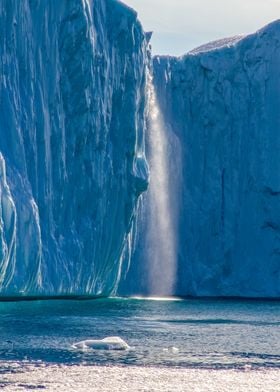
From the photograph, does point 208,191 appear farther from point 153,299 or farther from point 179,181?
point 153,299

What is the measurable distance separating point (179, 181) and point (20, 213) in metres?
17.6

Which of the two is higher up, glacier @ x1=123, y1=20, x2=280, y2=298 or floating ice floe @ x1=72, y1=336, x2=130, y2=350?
glacier @ x1=123, y1=20, x2=280, y2=298

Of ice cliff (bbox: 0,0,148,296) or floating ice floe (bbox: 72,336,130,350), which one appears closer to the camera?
floating ice floe (bbox: 72,336,130,350)

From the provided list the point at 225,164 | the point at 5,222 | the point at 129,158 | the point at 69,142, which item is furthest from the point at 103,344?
the point at 225,164

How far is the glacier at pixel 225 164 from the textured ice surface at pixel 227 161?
0.05 metres

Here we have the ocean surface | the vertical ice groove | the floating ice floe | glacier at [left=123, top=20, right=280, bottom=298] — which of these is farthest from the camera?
glacier at [left=123, top=20, right=280, bottom=298]

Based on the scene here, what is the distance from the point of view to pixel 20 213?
29.8 m

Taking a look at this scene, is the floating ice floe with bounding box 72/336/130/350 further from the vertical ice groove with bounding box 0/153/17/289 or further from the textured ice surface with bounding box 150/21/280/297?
the textured ice surface with bounding box 150/21/280/297

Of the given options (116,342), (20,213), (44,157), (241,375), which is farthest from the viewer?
(44,157)

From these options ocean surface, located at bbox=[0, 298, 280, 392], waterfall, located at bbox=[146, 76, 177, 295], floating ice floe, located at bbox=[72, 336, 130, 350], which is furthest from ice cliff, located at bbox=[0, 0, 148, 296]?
floating ice floe, located at bbox=[72, 336, 130, 350]

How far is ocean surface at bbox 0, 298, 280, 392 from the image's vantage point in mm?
15453

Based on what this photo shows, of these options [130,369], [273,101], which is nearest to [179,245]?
[273,101]

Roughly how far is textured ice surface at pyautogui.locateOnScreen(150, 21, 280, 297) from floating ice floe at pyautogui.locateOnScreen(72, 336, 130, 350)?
2424 cm

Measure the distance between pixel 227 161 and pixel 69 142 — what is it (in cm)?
1347
